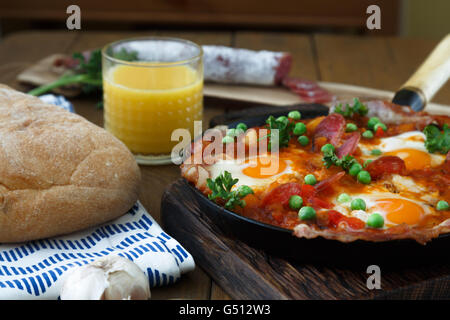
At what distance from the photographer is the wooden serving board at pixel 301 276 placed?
175 cm

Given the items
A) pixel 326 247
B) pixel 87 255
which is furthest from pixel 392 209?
pixel 87 255

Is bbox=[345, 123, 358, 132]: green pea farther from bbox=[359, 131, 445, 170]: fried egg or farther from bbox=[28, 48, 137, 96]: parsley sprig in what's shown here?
bbox=[28, 48, 137, 96]: parsley sprig

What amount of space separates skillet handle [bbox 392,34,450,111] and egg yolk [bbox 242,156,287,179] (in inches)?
38.7

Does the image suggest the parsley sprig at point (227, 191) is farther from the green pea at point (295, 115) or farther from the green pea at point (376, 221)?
the green pea at point (295, 115)

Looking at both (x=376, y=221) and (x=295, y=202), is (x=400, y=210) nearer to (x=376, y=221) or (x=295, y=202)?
(x=376, y=221)

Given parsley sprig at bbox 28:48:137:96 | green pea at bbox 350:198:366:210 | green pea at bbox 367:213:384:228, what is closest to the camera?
green pea at bbox 367:213:384:228

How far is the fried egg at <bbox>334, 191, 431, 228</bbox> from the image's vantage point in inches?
72.5

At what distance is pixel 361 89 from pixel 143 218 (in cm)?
187

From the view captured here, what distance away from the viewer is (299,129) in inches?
95.4

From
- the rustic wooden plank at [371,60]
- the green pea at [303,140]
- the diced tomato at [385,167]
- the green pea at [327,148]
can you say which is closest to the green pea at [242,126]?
the green pea at [303,140]

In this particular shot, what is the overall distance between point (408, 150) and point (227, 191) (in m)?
0.80

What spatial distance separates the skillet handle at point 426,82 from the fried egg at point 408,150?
1.56 feet

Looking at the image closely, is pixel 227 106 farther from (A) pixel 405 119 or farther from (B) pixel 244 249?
(B) pixel 244 249

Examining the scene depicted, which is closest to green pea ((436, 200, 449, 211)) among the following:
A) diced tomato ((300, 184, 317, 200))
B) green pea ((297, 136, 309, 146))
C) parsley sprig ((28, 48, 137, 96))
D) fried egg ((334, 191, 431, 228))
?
fried egg ((334, 191, 431, 228))
